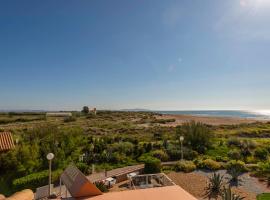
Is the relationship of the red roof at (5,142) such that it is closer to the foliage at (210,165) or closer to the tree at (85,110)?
the foliage at (210,165)

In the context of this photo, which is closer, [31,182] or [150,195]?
[150,195]

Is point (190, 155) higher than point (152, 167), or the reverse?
point (152, 167)

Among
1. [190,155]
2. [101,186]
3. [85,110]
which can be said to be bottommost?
[101,186]

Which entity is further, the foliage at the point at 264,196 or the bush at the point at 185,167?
the bush at the point at 185,167

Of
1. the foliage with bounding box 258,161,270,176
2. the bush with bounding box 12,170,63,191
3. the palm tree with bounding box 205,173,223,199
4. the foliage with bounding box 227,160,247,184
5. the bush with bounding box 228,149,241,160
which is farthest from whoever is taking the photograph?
the bush with bounding box 228,149,241,160

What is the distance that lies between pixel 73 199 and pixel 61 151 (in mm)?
10089

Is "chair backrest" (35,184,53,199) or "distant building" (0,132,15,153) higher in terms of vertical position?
"distant building" (0,132,15,153)

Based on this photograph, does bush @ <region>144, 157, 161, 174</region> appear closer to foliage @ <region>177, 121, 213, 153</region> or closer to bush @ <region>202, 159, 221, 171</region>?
bush @ <region>202, 159, 221, 171</region>

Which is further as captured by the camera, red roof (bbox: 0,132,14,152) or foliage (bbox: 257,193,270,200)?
red roof (bbox: 0,132,14,152)

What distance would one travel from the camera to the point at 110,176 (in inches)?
535

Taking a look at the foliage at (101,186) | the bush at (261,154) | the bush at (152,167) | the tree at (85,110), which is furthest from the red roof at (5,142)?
the tree at (85,110)

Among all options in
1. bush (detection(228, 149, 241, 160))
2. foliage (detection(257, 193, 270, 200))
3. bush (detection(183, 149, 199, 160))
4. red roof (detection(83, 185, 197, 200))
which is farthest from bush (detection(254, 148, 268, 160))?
red roof (detection(83, 185, 197, 200))

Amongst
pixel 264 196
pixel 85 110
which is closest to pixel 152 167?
pixel 264 196

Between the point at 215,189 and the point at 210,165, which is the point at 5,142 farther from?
the point at 210,165
